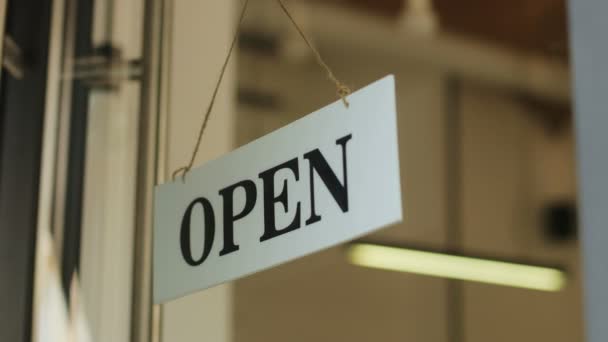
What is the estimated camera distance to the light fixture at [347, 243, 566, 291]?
17.5 ft

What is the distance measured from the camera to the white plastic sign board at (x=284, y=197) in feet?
3.88

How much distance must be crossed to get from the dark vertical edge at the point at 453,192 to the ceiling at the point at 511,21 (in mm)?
317

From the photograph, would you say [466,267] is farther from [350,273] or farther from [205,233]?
[205,233]

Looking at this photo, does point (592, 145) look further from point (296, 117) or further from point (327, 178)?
point (296, 117)

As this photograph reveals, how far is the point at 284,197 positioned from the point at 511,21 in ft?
16.5

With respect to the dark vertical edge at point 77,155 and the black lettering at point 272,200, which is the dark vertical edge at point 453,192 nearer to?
the dark vertical edge at point 77,155

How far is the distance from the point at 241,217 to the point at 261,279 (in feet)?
12.9

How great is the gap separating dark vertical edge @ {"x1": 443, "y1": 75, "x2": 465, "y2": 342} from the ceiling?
1.04 ft

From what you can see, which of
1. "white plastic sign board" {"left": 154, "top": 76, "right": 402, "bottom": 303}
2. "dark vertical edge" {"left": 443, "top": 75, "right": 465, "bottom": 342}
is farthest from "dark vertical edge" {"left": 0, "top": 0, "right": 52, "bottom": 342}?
"dark vertical edge" {"left": 443, "top": 75, "right": 465, "bottom": 342}

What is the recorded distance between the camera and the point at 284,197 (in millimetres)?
1302

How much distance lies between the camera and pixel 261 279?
5.27 metres

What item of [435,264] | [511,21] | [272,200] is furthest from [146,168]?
[511,21]

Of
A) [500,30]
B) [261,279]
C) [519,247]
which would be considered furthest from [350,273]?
[500,30]

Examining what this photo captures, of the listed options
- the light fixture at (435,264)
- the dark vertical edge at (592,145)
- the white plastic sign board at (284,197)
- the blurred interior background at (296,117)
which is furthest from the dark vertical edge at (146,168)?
the light fixture at (435,264)
